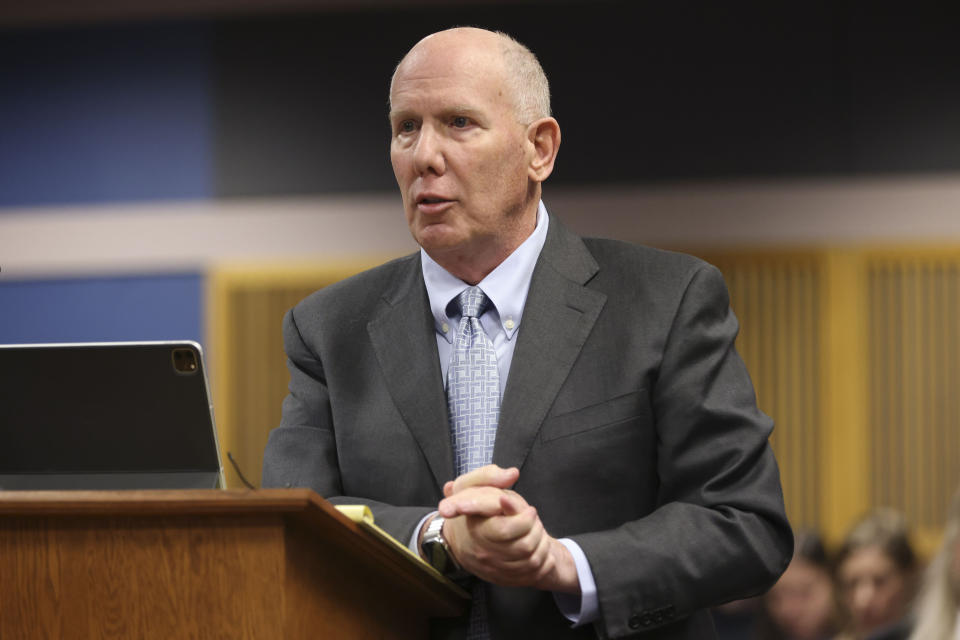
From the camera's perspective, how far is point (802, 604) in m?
3.94

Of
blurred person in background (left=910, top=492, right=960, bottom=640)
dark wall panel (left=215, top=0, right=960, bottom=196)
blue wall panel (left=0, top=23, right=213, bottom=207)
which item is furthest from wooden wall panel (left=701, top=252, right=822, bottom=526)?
blue wall panel (left=0, top=23, right=213, bottom=207)

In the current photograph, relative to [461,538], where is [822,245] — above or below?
above

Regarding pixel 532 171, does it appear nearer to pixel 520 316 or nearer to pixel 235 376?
pixel 520 316

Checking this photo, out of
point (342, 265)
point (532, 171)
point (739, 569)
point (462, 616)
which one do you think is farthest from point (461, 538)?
point (342, 265)

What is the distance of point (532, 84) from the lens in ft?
5.48

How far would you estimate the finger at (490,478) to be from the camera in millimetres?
1285

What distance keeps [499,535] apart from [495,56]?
68 centimetres

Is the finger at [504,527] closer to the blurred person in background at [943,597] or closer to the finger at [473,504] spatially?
the finger at [473,504]

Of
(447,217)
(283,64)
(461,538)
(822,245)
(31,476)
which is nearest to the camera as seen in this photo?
(461,538)

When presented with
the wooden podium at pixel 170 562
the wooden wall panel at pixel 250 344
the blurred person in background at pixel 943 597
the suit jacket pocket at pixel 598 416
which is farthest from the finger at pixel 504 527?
the wooden wall panel at pixel 250 344

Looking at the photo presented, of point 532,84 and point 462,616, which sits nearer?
Result: point 462,616

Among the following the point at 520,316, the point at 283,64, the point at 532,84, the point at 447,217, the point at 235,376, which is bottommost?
the point at 235,376

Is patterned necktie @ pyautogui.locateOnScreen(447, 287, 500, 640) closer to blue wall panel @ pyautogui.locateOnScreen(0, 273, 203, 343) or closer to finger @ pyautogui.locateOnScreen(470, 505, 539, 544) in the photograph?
finger @ pyautogui.locateOnScreen(470, 505, 539, 544)

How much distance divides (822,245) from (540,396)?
3180 millimetres
